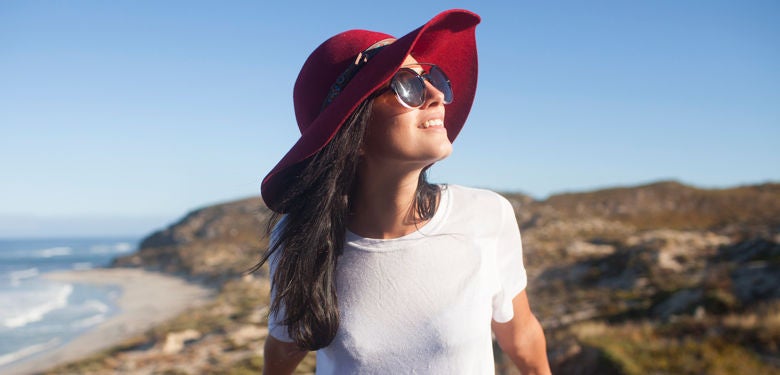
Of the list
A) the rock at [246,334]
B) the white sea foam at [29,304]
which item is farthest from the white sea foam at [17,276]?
the rock at [246,334]

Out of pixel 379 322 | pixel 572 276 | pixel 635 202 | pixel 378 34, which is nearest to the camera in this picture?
pixel 379 322

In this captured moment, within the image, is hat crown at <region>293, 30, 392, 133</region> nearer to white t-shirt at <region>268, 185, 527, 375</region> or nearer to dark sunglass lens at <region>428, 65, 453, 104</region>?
dark sunglass lens at <region>428, 65, 453, 104</region>

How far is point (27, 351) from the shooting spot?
17156 millimetres

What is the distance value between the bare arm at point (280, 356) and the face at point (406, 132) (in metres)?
0.67

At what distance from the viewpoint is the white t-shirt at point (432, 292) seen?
1529mm

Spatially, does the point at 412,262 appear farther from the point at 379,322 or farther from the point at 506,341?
the point at 506,341

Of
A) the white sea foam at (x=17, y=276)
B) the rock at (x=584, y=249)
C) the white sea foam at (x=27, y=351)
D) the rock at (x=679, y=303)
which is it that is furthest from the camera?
the white sea foam at (x=17, y=276)

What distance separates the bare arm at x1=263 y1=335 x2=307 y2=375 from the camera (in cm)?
176

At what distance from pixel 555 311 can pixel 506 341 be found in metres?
11.5

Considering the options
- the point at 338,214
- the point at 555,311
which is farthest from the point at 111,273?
the point at 338,214

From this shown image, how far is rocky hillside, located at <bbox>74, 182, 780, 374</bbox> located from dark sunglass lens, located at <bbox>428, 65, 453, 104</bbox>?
2.96 feet

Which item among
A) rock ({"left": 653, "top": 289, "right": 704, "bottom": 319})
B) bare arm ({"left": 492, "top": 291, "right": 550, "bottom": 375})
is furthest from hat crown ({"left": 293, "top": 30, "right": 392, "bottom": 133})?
rock ({"left": 653, "top": 289, "right": 704, "bottom": 319})

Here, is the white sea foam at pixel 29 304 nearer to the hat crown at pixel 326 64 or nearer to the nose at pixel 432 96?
the hat crown at pixel 326 64

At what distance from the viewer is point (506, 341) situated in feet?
5.56
